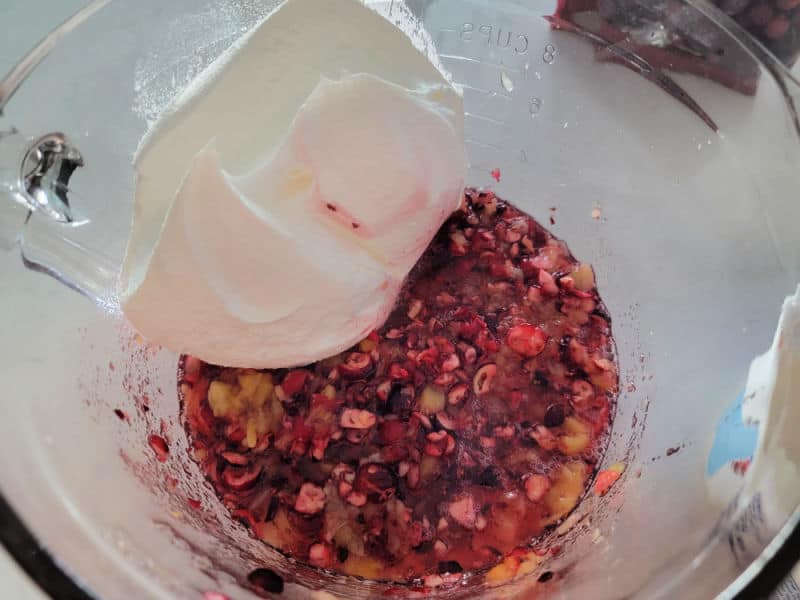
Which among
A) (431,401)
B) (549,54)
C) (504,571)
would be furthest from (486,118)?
(504,571)

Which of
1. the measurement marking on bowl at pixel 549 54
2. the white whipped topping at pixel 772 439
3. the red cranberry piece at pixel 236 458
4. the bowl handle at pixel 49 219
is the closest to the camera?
the white whipped topping at pixel 772 439

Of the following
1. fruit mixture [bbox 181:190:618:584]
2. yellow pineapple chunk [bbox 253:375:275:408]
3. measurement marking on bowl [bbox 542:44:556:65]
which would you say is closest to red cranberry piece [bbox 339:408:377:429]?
fruit mixture [bbox 181:190:618:584]

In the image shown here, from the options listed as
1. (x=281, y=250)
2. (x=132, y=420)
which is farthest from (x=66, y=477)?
(x=281, y=250)

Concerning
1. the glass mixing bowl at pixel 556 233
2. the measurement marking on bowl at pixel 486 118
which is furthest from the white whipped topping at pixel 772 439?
the measurement marking on bowl at pixel 486 118

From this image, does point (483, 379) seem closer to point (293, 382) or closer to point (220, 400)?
point (293, 382)

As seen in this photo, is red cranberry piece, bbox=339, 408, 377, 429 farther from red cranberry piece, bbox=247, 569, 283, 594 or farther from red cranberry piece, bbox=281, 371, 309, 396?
red cranberry piece, bbox=247, 569, 283, 594

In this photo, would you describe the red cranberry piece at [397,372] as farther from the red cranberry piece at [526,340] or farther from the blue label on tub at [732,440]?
the blue label on tub at [732,440]

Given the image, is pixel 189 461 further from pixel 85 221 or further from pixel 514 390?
pixel 514 390
